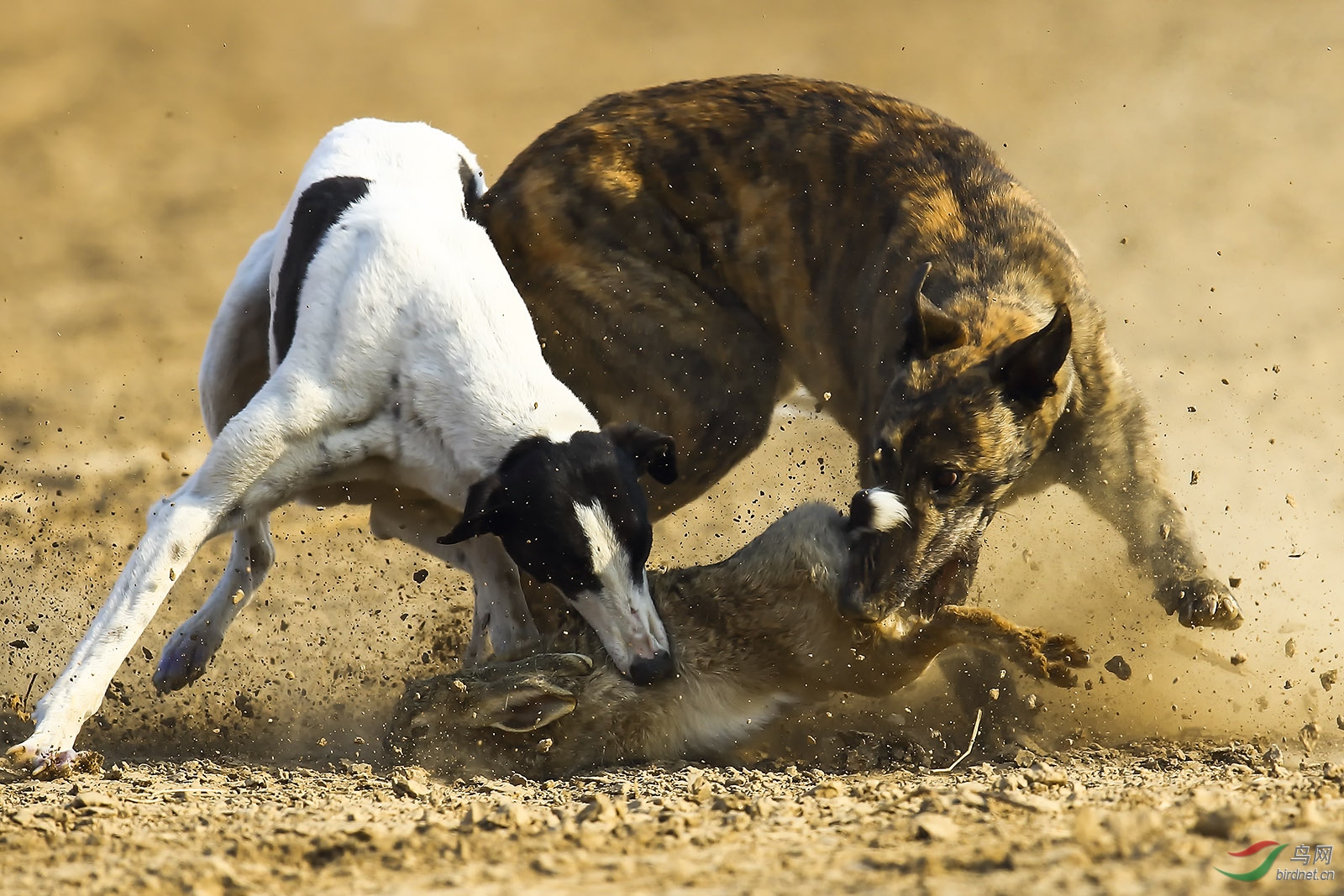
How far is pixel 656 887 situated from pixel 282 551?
193 inches

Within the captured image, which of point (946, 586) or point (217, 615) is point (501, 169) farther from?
point (946, 586)

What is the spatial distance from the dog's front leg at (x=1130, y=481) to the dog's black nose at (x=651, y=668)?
5.65ft

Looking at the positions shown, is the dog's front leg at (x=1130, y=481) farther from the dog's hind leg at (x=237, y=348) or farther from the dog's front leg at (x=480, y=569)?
the dog's hind leg at (x=237, y=348)

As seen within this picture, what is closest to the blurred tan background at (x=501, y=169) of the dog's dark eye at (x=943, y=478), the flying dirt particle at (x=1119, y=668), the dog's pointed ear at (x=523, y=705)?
the flying dirt particle at (x=1119, y=668)

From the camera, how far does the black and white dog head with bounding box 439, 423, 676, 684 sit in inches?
168

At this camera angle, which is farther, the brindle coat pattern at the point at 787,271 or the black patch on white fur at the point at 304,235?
the brindle coat pattern at the point at 787,271

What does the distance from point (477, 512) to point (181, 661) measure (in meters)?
1.66

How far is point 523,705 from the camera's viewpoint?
4207 mm

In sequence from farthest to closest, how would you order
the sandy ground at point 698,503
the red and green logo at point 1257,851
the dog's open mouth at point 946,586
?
the dog's open mouth at point 946,586 < the sandy ground at point 698,503 < the red and green logo at point 1257,851

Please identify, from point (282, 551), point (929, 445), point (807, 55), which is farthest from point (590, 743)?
point (807, 55)

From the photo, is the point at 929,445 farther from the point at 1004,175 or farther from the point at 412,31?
the point at 412,31

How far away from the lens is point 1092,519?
568cm

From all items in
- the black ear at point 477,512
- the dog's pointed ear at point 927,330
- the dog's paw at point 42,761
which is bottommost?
the dog's paw at point 42,761

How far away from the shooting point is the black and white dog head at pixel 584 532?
4.27 metres
